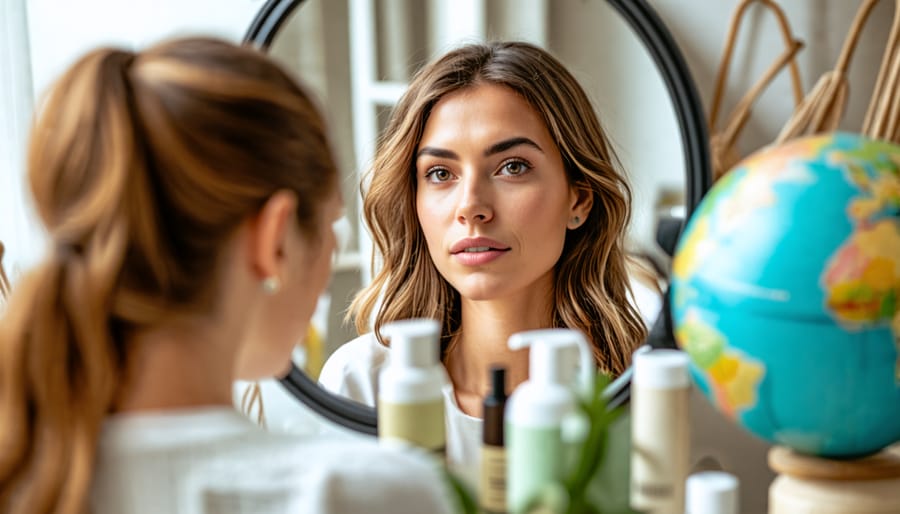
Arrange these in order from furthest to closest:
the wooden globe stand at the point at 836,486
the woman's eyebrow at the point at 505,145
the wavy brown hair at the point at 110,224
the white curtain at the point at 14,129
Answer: the white curtain at the point at 14,129 → the woman's eyebrow at the point at 505,145 → the wooden globe stand at the point at 836,486 → the wavy brown hair at the point at 110,224

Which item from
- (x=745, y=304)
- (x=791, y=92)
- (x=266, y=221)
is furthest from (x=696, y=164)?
(x=266, y=221)

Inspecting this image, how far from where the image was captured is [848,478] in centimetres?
68

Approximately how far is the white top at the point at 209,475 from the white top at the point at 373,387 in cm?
27

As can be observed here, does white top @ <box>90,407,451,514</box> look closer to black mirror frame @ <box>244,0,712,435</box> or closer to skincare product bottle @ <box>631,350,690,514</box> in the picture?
skincare product bottle @ <box>631,350,690,514</box>

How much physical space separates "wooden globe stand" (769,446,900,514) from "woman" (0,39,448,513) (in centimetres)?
26

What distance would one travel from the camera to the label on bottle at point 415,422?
27.9 inches

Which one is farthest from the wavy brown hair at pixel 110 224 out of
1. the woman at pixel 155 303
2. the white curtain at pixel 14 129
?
the white curtain at pixel 14 129

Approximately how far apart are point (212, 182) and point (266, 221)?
43 mm

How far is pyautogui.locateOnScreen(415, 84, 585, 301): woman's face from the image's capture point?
0.84 metres

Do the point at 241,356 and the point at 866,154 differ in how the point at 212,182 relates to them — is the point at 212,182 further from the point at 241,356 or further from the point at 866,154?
the point at 866,154

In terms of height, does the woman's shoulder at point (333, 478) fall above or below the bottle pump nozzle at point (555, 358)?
below

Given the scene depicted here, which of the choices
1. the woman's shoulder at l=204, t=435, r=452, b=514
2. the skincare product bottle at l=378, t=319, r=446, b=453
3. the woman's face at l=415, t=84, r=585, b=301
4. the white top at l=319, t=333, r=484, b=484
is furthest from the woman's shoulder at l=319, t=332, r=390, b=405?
the woman's shoulder at l=204, t=435, r=452, b=514

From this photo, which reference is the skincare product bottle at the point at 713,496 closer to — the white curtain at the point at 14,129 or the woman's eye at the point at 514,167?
the woman's eye at the point at 514,167

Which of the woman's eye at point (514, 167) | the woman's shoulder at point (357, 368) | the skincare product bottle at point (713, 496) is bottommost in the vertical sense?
the skincare product bottle at point (713, 496)
